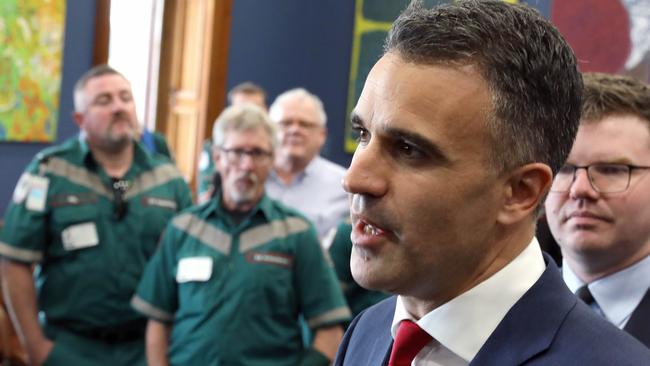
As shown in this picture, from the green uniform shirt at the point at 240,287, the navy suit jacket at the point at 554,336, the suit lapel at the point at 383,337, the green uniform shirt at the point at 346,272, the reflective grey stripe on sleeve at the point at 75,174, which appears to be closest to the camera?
the navy suit jacket at the point at 554,336

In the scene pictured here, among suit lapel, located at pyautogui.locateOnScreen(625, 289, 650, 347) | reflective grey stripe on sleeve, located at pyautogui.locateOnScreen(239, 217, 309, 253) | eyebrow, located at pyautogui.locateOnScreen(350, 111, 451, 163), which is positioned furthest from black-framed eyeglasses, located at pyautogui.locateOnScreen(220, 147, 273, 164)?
eyebrow, located at pyautogui.locateOnScreen(350, 111, 451, 163)

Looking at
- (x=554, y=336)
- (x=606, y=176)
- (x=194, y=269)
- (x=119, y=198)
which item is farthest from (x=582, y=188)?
(x=119, y=198)

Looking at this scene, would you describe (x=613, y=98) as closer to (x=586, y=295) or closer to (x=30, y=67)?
(x=586, y=295)

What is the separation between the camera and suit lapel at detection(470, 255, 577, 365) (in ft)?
4.02

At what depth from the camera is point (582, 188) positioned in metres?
1.97

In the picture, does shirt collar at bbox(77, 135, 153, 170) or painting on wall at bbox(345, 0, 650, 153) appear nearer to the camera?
painting on wall at bbox(345, 0, 650, 153)

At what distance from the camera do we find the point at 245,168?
3.80 meters

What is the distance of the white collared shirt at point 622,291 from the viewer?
2018 mm

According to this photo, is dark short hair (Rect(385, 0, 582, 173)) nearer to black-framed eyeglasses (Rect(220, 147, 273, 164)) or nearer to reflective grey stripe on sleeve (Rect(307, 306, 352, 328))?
reflective grey stripe on sleeve (Rect(307, 306, 352, 328))

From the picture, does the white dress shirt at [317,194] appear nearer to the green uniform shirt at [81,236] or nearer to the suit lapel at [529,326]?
the green uniform shirt at [81,236]

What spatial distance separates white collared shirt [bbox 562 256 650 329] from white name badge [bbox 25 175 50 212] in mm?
2781

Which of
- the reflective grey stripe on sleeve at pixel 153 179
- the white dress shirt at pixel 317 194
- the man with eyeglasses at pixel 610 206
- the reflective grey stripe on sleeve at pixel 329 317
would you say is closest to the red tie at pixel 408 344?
the man with eyeglasses at pixel 610 206

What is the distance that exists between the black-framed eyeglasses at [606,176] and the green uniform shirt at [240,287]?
176cm

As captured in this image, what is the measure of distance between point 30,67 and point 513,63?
6.29m
